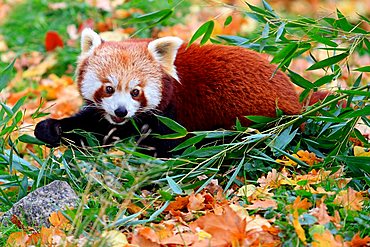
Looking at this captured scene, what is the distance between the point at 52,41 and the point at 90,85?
332 centimetres

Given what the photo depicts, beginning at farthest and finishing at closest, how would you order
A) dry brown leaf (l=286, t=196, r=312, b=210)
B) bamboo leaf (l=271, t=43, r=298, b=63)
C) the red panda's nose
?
the red panda's nose < bamboo leaf (l=271, t=43, r=298, b=63) < dry brown leaf (l=286, t=196, r=312, b=210)

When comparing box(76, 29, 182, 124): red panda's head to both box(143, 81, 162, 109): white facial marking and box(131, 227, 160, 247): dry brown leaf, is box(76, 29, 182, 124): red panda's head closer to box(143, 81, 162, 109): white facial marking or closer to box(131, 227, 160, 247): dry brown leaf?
box(143, 81, 162, 109): white facial marking

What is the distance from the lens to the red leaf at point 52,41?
23.7ft

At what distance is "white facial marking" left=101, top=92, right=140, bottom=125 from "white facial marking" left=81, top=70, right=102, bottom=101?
10cm

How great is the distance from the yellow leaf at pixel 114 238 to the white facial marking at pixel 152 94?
3.50 feet

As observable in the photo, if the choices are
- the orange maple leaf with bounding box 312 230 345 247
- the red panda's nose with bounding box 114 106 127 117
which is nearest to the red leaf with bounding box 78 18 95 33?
the red panda's nose with bounding box 114 106 127 117

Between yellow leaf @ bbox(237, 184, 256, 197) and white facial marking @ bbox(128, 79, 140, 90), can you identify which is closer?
yellow leaf @ bbox(237, 184, 256, 197)

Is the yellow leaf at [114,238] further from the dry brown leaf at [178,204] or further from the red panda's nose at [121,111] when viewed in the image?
the red panda's nose at [121,111]

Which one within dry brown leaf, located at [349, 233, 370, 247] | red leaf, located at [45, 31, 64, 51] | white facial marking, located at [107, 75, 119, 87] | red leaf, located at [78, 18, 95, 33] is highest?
white facial marking, located at [107, 75, 119, 87]

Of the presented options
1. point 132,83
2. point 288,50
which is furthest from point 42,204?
point 288,50

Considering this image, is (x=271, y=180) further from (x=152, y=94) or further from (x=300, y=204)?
(x=152, y=94)

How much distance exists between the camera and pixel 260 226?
3.15 meters

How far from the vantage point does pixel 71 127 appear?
4.21 metres

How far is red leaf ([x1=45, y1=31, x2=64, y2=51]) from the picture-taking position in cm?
723
